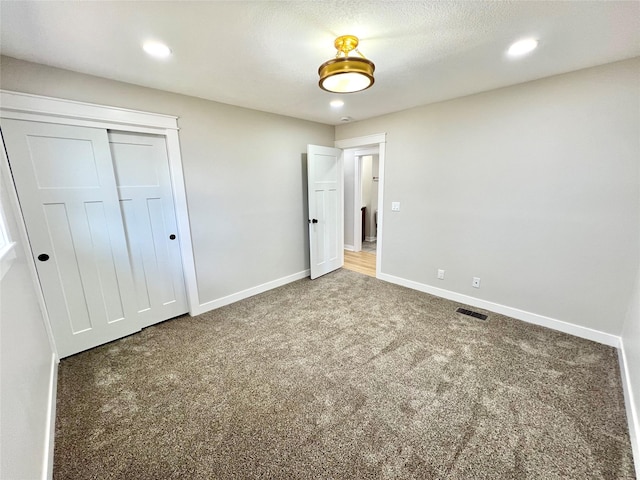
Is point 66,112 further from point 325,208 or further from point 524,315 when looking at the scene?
point 524,315

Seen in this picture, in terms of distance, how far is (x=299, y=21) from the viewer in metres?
1.54

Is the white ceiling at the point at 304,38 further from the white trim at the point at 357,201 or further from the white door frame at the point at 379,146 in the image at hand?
the white trim at the point at 357,201

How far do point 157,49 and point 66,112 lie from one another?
988 millimetres

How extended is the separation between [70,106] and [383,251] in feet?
12.2

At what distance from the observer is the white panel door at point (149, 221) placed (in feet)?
8.17

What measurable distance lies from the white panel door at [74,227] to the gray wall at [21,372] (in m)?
0.21

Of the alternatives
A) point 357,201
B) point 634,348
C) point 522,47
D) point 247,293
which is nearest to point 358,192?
point 357,201

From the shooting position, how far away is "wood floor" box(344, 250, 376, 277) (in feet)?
14.7

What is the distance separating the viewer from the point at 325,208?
13.7 feet

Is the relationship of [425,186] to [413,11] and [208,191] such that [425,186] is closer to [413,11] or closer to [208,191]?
[413,11]

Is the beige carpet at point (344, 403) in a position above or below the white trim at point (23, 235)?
below

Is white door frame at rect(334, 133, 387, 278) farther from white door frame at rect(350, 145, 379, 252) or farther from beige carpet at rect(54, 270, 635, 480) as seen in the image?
beige carpet at rect(54, 270, 635, 480)

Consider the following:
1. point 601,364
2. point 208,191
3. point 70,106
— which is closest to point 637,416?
point 601,364

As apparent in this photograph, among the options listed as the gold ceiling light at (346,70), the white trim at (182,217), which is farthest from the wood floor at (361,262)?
the gold ceiling light at (346,70)
